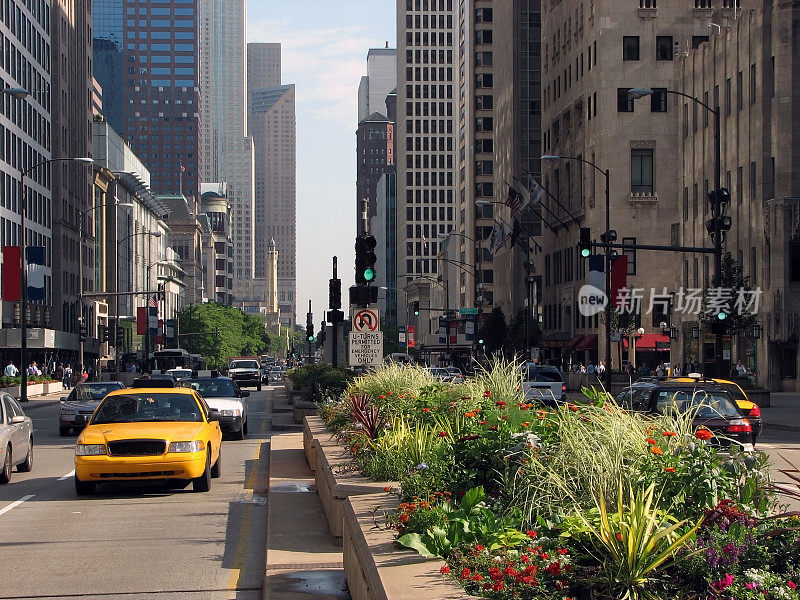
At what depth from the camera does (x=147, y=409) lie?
18.5 metres

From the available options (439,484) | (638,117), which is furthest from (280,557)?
(638,117)

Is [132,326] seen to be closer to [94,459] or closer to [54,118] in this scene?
[54,118]

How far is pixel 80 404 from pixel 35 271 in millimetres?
39999

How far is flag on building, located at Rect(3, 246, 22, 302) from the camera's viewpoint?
55.4m

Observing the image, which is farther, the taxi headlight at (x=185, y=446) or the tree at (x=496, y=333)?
the tree at (x=496, y=333)

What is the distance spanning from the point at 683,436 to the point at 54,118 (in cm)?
10340

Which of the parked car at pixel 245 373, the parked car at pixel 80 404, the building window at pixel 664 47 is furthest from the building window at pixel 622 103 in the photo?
the parked car at pixel 80 404

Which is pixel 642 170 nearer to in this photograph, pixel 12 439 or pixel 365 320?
pixel 365 320

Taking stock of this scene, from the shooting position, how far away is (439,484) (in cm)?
914

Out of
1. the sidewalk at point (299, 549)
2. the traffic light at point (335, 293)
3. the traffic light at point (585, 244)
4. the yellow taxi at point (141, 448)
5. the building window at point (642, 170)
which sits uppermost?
the building window at point (642, 170)

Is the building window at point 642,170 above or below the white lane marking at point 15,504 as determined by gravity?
above

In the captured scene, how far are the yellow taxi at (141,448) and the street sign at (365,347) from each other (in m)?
7.21

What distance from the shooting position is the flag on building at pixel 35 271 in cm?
6359

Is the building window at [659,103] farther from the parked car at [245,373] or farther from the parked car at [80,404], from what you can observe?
the parked car at [80,404]
